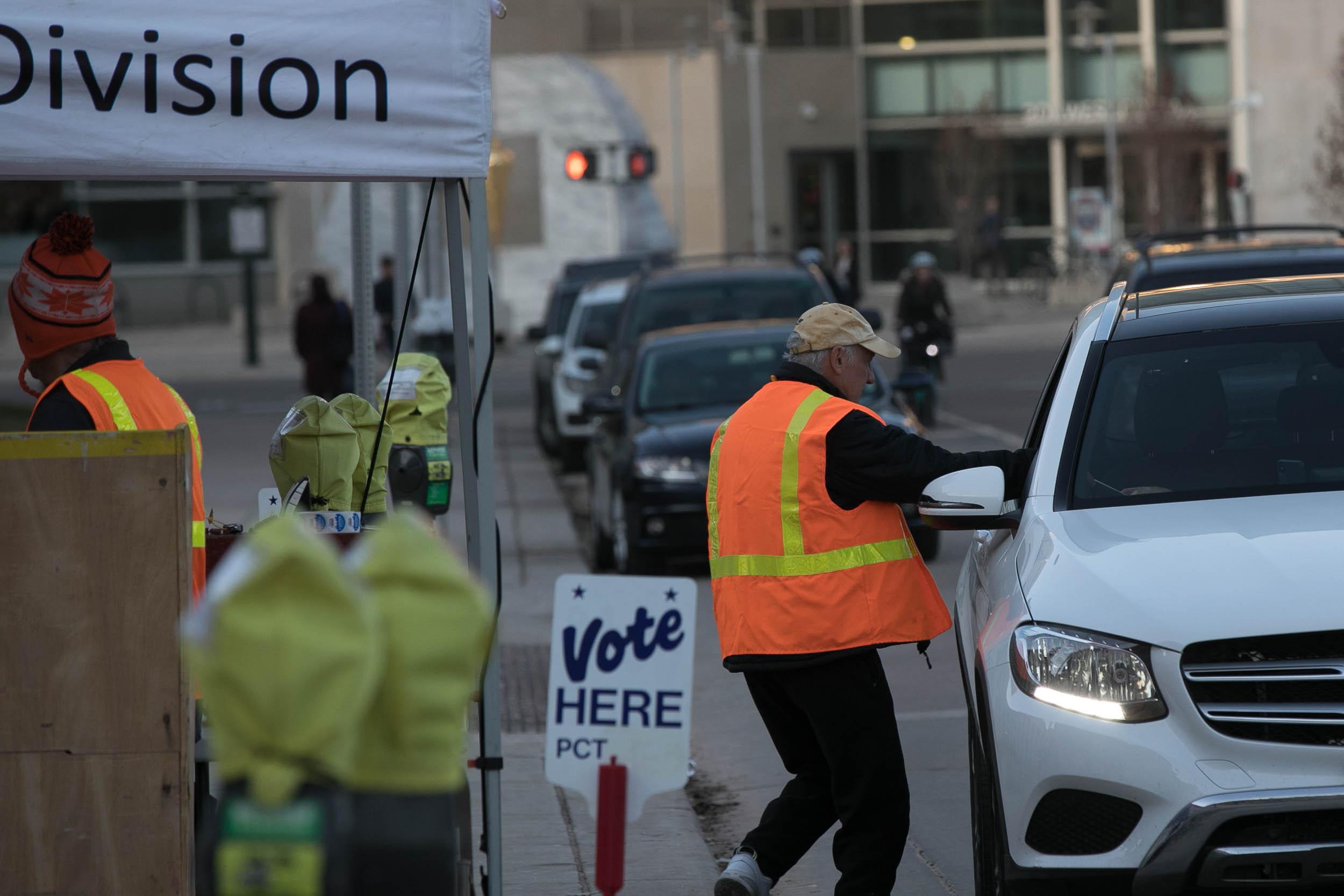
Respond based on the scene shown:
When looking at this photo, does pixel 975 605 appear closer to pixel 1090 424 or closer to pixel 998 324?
pixel 1090 424

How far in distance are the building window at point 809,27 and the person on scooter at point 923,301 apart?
37.1 m

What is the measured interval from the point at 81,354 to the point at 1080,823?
2788 mm

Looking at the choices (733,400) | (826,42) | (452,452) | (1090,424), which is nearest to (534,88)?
(826,42)

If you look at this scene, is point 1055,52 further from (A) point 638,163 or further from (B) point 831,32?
(A) point 638,163

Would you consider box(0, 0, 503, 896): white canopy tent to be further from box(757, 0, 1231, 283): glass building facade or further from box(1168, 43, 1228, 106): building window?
box(1168, 43, 1228, 106): building window

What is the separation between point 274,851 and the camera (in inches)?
92.4

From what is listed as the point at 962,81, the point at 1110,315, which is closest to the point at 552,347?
the point at 1110,315

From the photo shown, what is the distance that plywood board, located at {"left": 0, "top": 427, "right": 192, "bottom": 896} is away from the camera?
423 centimetres

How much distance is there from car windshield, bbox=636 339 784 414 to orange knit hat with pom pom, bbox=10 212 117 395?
7861 millimetres

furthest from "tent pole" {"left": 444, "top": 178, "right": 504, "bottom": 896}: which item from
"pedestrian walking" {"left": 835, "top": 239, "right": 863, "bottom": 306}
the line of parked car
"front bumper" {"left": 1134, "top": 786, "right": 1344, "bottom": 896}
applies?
"pedestrian walking" {"left": 835, "top": 239, "right": 863, "bottom": 306}

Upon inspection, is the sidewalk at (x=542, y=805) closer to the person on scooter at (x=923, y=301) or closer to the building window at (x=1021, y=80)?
the person on scooter at (x=923, y=301)

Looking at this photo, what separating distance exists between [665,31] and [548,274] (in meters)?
9.15

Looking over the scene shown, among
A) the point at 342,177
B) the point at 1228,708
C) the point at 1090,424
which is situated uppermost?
the point at 342,177

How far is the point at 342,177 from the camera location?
450 cm
